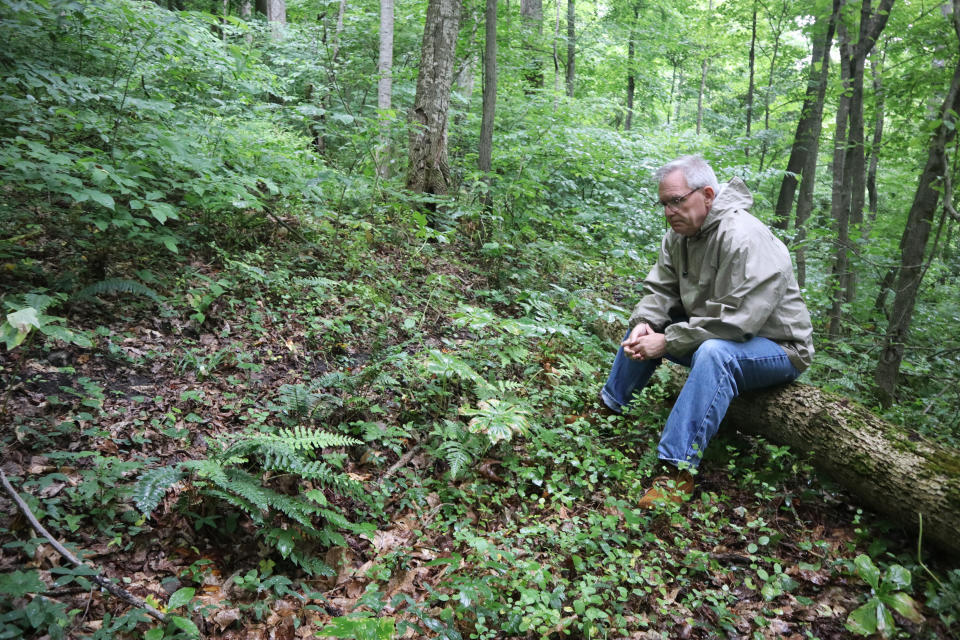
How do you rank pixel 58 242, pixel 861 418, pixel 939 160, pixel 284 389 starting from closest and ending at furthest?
1. pixel 861 418
2. pixel 284 389
3. pixel 939 160
4. pixel 58 242

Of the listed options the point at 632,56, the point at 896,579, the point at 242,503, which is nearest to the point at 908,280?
the point at 896,579

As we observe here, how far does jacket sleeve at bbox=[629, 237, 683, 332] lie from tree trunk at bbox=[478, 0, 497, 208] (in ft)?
11.0

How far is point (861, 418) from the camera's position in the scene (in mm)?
3135

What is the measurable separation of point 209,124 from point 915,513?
6696 mm

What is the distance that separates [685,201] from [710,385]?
4.14 ft

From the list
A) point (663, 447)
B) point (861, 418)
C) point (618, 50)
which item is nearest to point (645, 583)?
point (663, 447)

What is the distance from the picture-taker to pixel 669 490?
127 inches

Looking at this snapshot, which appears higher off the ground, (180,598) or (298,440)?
(298,440)

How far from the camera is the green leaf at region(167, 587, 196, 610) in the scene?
2.27 meters

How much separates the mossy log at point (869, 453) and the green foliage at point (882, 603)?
395 millimetres

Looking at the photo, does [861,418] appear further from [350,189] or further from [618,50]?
[618,50]

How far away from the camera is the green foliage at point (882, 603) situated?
7.52 feet

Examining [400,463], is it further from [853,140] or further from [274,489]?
[853,140]

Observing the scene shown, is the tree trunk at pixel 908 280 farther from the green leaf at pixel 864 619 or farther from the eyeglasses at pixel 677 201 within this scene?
the green leaf at pixel 864 619
